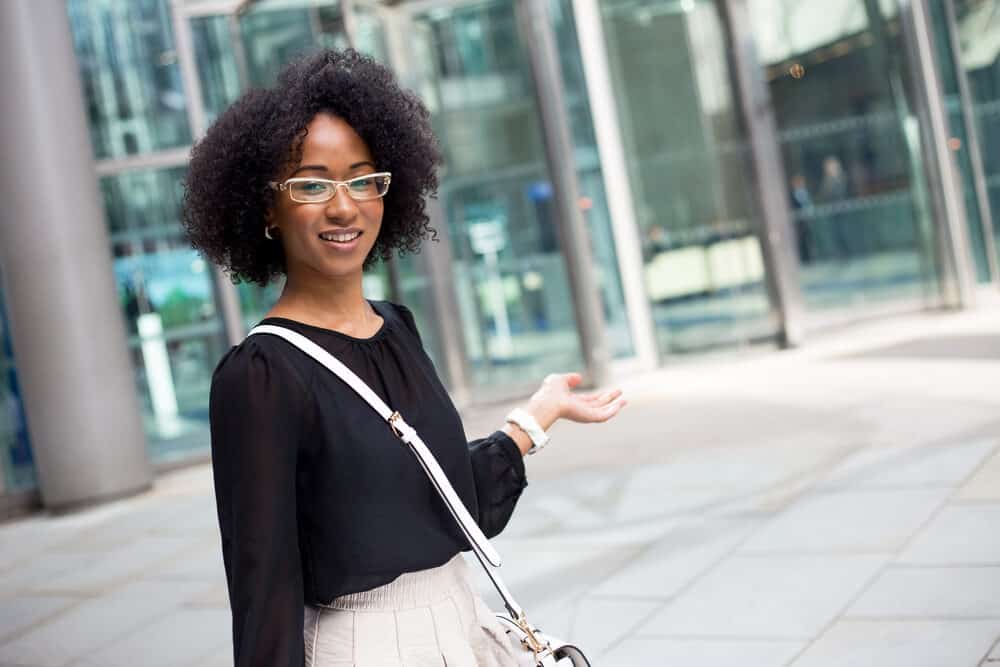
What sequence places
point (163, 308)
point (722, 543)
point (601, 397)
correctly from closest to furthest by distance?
point (601, 397) → point (722, 543) → point (163, 308)

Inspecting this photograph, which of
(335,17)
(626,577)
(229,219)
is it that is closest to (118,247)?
(335,17)

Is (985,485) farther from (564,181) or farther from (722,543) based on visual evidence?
(564,181)

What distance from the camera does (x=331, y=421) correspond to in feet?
5.53

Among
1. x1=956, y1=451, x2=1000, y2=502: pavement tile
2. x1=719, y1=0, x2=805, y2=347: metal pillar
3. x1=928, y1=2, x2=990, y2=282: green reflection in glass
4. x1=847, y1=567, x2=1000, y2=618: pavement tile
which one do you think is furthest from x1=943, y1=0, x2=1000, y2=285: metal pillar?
x1=847, y1=567, x2=1000, y2=618: pavement tile

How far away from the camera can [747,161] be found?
1165 cm

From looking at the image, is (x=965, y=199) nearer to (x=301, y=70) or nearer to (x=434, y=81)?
(x=434, y=81)

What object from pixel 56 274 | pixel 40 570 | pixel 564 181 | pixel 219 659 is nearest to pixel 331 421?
pixel 219 659

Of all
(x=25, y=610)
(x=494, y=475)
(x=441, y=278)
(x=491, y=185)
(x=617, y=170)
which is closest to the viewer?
(x=494, y=475)

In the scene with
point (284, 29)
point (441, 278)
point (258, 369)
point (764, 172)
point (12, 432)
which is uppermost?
point (284, 29)

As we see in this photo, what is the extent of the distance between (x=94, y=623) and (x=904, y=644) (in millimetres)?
3920

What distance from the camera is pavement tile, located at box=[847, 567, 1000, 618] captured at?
3884 millimetres

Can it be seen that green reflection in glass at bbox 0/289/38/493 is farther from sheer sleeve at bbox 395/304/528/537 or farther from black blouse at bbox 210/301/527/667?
black blouse at bbox 210/301/527/667

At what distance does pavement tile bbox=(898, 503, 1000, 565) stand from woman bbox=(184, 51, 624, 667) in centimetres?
285

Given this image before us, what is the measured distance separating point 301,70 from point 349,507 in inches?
29.0
